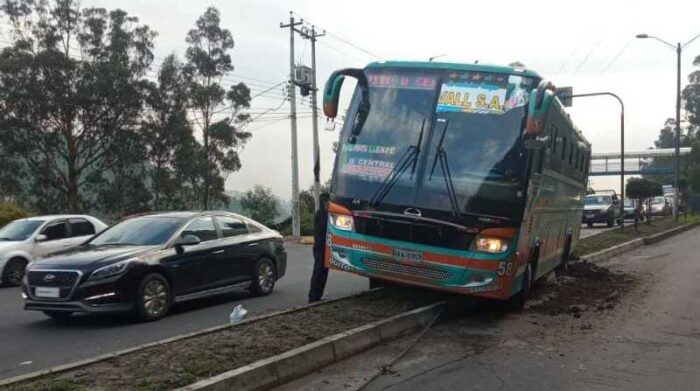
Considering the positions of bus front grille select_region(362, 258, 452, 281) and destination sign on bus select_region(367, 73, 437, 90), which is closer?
bus front grille select_region(362, 258, 452, 281)

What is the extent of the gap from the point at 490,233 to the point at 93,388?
15.7 ft

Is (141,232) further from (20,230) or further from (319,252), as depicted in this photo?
(20,230)

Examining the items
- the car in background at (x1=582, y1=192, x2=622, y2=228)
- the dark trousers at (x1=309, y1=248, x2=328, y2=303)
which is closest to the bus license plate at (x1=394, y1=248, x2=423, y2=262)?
the dark trousers at (x1=309, y1=248, x2=328, y2=303)

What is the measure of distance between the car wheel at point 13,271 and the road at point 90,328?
1467 millimetres

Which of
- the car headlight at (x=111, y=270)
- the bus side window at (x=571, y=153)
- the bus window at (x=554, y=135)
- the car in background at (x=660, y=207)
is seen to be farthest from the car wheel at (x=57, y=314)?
the car in background at (x=660, y=207)

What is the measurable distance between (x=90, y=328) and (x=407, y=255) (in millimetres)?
4179

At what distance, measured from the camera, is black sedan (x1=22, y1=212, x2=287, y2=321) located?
8570 mm

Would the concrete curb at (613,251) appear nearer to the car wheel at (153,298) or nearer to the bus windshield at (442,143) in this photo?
the bus windshield at (442,143)

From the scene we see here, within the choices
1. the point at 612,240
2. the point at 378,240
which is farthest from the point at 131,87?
the point at 378,240

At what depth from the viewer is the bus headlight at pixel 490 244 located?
8.14 m

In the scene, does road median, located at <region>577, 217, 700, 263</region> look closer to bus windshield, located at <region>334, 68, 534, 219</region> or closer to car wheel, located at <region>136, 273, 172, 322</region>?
bus windshield, located at <region>334, 68, 534, 219</region>

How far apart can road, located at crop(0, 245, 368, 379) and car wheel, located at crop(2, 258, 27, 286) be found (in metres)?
1.47

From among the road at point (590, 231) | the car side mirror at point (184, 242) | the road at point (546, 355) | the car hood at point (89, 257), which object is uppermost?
the car side mirror at point (184, 242)

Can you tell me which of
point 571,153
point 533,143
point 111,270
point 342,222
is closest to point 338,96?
point 342,222
